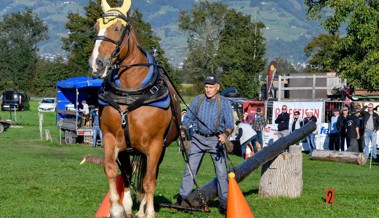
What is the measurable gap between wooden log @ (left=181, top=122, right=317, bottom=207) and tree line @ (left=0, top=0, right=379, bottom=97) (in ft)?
50.9

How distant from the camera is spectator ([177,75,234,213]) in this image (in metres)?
11.7

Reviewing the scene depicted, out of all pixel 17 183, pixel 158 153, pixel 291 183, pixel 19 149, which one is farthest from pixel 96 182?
pixel 19 149

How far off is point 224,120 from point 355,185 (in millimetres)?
7060

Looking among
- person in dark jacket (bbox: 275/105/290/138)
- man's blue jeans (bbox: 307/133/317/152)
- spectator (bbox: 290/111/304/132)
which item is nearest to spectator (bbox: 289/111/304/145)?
spectator (bbox: 290/111/304/132)

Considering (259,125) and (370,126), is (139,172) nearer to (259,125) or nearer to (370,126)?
(370,126)

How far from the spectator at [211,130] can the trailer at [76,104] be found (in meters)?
23.5

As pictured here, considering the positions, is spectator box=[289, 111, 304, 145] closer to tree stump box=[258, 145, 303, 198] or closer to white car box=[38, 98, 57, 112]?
tree stump box=[258, 145, 303, 198]

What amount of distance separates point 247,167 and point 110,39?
4363mm

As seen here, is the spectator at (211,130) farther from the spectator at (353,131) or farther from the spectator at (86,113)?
the spectator at (86,113)

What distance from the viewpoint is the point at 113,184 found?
9.96m

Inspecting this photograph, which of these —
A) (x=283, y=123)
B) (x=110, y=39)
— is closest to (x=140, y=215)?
(x=110, y=39)

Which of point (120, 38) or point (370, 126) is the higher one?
point (120, 38)

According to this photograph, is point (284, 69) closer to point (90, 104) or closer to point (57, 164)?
point (90, 104)

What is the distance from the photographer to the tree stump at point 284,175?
1394 cm
